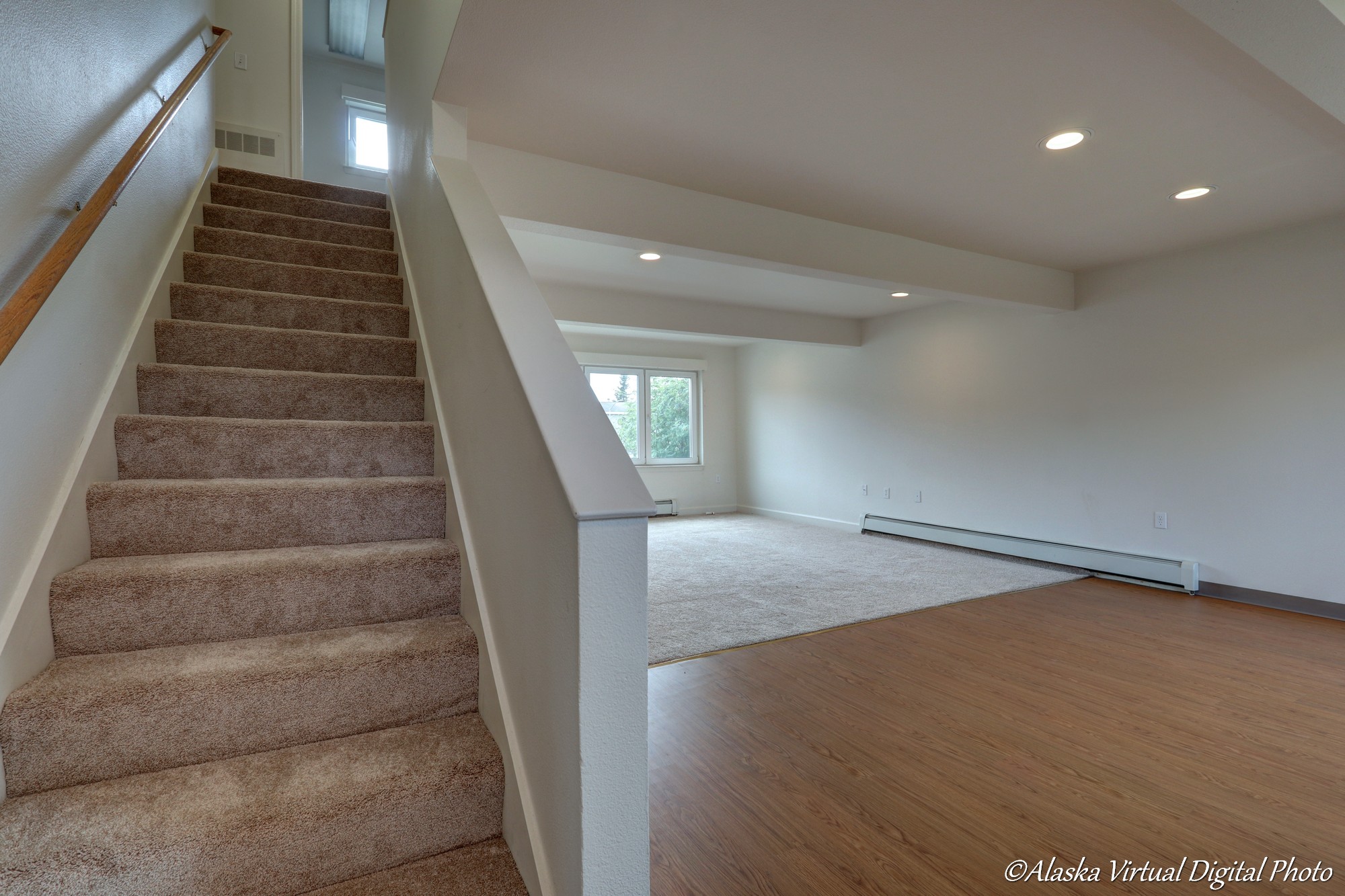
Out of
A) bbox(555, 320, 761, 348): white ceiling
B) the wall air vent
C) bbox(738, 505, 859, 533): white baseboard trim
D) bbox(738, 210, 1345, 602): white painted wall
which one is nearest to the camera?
bbox(738, 210, 1345, 602): white painted wall

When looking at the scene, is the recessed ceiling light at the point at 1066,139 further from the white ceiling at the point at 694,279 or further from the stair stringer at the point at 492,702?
the stair stringer at the point at 492,702

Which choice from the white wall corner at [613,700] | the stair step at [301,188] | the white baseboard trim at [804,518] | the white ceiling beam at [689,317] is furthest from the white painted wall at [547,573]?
the white baseboard trim at [804,518]

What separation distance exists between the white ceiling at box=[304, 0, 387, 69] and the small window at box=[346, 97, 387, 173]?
433 millimetres

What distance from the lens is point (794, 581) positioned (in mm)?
4484

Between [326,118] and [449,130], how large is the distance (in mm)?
4993

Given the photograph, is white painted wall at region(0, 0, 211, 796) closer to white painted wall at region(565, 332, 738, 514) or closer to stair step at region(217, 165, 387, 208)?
stair step at region(217, 165, 387, 208)

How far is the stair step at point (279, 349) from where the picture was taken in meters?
2.08

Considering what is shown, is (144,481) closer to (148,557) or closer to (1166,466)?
(148,557)

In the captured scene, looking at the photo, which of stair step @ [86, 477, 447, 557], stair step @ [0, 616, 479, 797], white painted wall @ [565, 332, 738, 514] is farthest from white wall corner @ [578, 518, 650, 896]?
white painted wall @ [565, 332, 738, 514]

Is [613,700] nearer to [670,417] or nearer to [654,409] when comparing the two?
[654,409]

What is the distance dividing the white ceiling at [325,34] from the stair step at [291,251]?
12.1 ft

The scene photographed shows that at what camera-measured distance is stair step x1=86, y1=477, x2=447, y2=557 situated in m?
1.54

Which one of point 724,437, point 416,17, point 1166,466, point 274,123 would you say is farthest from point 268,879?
point 724,437

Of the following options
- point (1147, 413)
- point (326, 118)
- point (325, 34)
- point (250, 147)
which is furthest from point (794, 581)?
point (325, 34)
